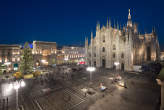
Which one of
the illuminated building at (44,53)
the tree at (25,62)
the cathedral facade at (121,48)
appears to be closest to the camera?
the tree at (25,62)

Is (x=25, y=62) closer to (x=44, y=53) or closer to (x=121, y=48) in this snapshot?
(x=44, y=53)

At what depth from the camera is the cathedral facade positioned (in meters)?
28.0

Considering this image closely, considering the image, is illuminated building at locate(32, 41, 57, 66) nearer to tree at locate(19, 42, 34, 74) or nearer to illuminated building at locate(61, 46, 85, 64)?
illuminated building at locate(61, 46, 85, 64)

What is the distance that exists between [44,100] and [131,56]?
28.6 metres

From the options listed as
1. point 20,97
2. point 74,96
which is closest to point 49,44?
point 20,97

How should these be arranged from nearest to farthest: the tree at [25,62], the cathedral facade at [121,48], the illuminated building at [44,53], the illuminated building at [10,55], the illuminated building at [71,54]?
1. the tree at [25,62]
2. the cathedral facade at [121,48]
3. the illuminated building at [10,55]
4. the illuminated building at [44,53]
5. the illuminated building at [71,54]

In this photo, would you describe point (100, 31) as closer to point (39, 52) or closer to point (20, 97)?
point (39, 52)

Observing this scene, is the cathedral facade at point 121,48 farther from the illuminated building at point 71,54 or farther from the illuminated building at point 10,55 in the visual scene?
the illuminated building at point 10,55

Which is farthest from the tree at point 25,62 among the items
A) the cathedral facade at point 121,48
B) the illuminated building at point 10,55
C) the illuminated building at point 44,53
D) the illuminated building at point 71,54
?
the cathedral facade at point 121,48

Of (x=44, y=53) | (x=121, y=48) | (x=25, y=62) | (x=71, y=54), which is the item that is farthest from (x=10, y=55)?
(x=121, y=48)

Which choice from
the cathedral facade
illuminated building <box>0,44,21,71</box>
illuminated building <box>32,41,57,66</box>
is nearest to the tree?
illuminated building <box>0,44,21,71</box>

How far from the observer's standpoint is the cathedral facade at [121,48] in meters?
28.0

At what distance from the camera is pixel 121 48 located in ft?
97.3

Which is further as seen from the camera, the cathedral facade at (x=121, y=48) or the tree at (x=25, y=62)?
the cathedral facade at (x=121, y=48)
